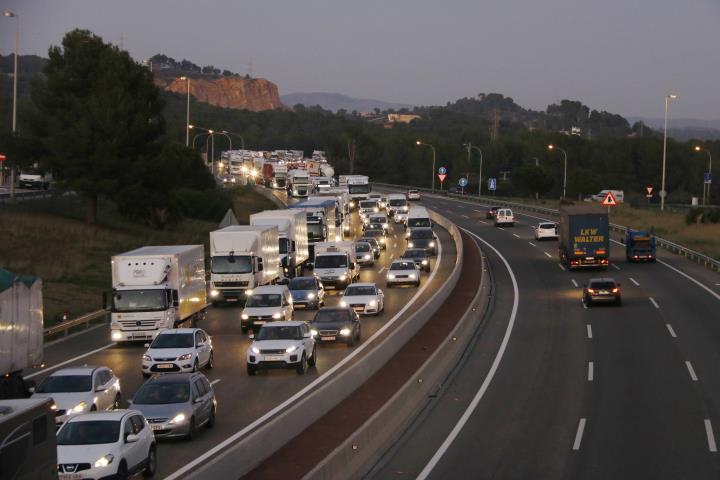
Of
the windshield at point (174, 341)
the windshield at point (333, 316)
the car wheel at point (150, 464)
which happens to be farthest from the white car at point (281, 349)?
the car wheel at point (150, 464)

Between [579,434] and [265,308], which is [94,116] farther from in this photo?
[579,434]

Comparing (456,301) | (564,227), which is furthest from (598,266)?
(456,301)

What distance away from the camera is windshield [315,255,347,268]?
164ft

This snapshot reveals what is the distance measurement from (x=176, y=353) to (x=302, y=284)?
15.9 metres

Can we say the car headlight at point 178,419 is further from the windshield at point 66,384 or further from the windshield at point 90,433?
the windshield at point 66,384

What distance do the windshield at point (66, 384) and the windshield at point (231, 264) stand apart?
20.0 m

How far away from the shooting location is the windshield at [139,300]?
34.4 meters

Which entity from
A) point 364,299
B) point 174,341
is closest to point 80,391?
point 174,341

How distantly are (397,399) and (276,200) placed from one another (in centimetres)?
8066

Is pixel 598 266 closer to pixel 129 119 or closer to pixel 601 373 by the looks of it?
pixel 601 373

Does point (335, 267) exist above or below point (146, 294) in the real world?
below

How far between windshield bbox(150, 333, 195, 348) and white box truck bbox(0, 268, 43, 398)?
446cm

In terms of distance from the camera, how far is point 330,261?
165 feet

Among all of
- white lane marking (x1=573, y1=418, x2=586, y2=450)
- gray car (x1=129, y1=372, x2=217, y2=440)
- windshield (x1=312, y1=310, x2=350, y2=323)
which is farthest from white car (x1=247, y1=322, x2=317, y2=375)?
white lane marking (x1=573, y1=418, x2=586, y2=450)
